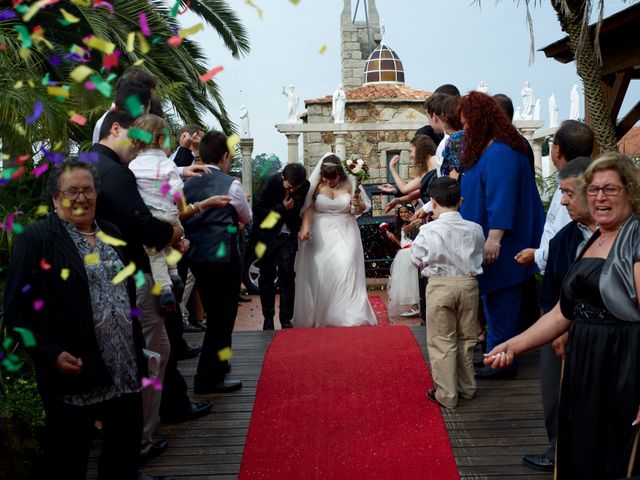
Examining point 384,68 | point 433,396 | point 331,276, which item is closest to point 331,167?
point 331,276

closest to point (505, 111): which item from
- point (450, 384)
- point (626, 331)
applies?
point (450, 384)

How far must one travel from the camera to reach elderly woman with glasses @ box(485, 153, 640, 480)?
310 cm

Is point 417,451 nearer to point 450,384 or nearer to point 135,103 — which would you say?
point 450,384

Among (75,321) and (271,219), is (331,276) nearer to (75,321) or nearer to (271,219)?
(271,219)

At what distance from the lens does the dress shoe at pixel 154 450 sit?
4586 mm

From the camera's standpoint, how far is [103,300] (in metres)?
3.46

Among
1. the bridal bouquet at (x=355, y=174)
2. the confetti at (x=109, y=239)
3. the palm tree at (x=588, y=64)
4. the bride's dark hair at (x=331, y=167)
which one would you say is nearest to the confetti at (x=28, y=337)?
the confetti at (x=109, y=239)

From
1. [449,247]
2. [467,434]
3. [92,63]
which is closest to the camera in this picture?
[467,434]

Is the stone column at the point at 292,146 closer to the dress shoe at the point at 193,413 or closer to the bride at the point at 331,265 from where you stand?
the bride at the point at 331,265

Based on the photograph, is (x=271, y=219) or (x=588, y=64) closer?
(x=271, y=219)

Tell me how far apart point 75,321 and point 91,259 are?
28cm

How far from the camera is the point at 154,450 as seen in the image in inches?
184

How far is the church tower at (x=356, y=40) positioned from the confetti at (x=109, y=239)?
97.3ft

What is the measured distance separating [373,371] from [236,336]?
190 centimetres
